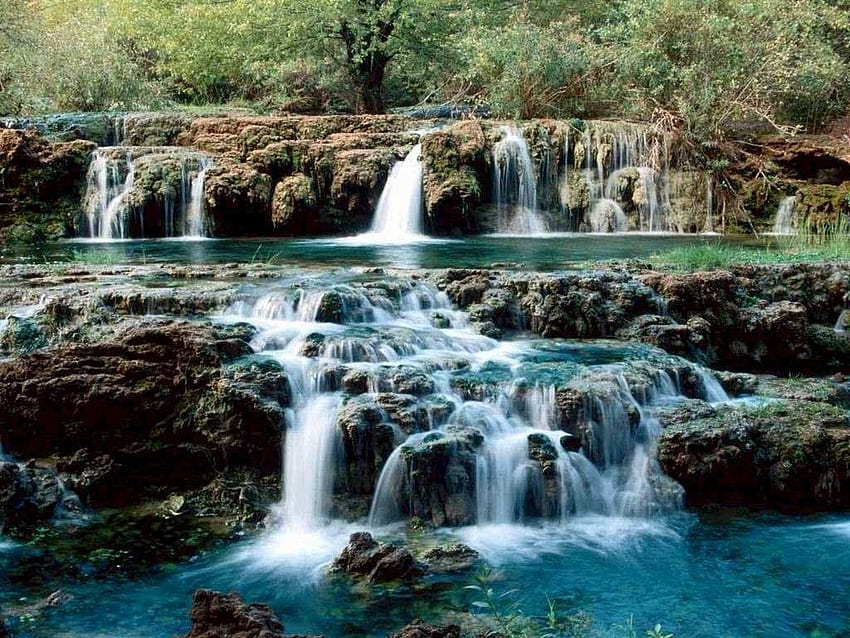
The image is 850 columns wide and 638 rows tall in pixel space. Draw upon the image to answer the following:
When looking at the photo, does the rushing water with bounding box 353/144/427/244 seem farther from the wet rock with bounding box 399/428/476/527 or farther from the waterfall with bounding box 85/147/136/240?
the wet rock with bounding box 399/428/476/527

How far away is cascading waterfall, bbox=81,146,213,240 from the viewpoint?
53.3 feet

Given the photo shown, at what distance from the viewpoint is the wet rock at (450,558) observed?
574cm

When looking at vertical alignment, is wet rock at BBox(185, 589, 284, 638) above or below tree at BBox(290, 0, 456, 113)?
below

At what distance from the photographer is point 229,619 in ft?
14.3

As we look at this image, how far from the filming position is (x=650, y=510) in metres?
6.84

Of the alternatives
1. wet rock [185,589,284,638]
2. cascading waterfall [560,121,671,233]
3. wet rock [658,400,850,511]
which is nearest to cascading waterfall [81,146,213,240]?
cascading waterfall [560,121,671,233]

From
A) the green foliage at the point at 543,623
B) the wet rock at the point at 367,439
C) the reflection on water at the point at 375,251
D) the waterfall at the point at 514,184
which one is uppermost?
the waterfall at the point at 514,184

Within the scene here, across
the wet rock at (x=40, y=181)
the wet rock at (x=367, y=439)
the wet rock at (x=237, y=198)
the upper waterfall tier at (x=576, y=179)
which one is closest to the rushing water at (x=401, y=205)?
the upper waterfall tier at (x=576, y=179)

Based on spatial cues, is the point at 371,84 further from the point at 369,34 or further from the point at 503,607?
the point at 503,607

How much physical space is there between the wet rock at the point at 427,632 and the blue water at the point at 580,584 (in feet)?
1.97

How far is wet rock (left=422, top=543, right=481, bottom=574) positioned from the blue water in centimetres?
13

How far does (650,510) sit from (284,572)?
9.12 ft

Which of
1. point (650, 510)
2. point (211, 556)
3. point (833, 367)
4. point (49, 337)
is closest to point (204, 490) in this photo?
point (211, 556)

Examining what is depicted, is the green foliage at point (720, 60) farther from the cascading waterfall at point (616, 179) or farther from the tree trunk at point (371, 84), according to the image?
the tree trunk at point (371, 84)
